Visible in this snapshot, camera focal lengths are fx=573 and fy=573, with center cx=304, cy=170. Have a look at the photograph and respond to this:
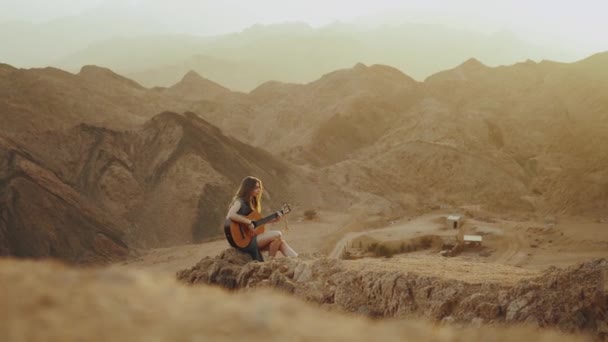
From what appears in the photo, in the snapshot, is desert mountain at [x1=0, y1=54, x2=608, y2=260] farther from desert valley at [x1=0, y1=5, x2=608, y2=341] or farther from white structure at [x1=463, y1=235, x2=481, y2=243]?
white structure at [x1=463, y1=235, x2=481, y2=243]

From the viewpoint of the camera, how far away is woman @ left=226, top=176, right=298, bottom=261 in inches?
312

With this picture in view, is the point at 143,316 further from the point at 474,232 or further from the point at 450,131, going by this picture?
the point at 450,131

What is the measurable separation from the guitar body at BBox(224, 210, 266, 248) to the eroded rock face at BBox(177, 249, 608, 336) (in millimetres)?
214

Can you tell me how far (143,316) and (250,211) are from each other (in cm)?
475

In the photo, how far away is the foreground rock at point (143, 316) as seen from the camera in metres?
3.06

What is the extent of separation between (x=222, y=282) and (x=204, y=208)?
19009 mm

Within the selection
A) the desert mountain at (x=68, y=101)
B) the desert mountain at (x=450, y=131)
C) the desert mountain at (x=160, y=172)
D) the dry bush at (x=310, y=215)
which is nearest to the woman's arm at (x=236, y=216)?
the desert mountain at (x=160, y=172)

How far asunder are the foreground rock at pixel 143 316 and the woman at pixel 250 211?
11.8 feet

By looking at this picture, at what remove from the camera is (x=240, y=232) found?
323 inches

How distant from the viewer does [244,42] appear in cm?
13688

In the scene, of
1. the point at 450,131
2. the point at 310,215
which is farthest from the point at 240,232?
the point at 450,131

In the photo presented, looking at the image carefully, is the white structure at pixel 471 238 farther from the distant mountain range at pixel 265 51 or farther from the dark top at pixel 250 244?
the distant mountain range at pixel 265 51

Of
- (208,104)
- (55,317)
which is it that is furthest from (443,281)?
(208,104)

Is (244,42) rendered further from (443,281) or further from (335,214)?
(443,281)
